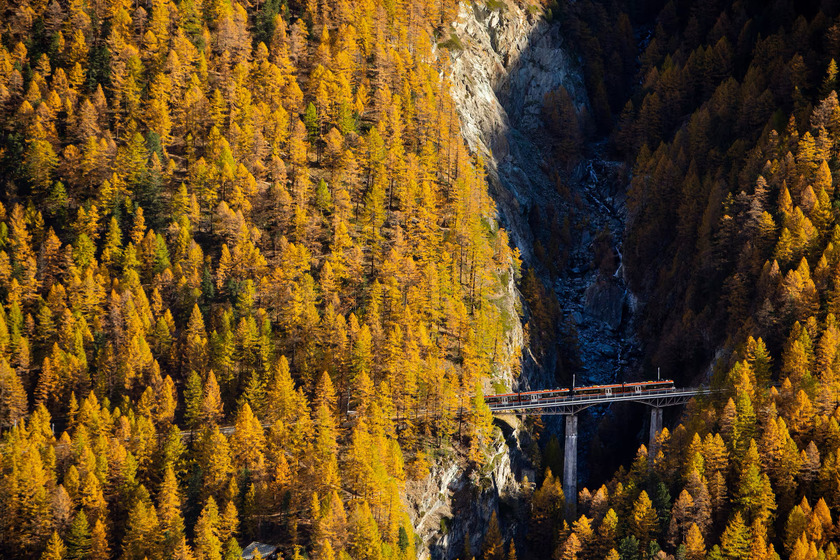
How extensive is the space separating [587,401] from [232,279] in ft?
147

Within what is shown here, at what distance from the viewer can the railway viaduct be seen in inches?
5709

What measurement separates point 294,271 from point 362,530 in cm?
3529

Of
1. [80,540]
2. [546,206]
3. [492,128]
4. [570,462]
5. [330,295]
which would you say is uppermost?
[492,128]

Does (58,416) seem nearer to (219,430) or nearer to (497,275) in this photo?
(219,430)

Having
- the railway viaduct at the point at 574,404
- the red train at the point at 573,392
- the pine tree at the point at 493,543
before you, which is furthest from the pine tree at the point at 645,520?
→ the red train at the point at 573,392

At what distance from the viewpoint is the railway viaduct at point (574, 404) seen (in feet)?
476

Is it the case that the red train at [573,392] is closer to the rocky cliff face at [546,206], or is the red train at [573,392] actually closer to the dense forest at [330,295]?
the dense forest at [330,295]

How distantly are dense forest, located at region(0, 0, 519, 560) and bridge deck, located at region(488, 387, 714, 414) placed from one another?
686cm

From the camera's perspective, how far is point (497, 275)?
16262 cm

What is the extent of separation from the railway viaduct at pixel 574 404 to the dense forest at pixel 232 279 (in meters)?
6.87

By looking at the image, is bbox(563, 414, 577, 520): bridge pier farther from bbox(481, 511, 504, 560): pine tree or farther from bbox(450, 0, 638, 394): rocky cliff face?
bbox(450, 0, 638, 394): rocky cliff face

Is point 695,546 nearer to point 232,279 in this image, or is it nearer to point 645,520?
point 645,520

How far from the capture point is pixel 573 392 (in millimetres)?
147375

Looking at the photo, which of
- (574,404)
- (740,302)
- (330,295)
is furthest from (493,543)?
(740,302)
